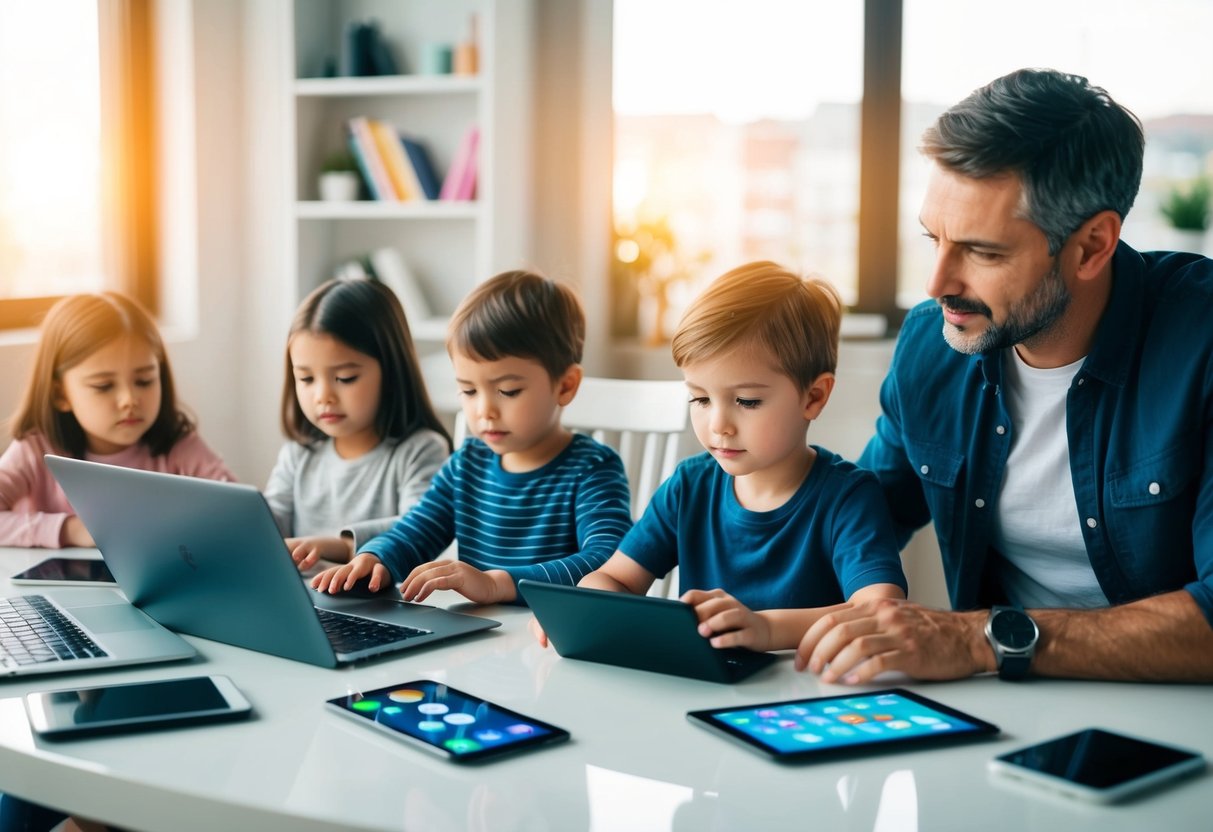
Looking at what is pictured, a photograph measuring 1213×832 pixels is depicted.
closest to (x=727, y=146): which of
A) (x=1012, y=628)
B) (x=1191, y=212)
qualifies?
(x=1191, y=212)

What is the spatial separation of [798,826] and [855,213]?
2.58 metres

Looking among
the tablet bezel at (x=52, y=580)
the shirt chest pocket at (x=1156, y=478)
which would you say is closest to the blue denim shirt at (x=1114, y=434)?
the shirt chest pocket at (x=1156, y=478)

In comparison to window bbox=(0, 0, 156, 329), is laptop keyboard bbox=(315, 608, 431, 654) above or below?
below

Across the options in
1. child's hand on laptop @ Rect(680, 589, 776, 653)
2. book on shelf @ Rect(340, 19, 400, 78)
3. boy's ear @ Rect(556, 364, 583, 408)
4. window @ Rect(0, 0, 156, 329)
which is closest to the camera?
child's hand on laptop @ Rect(680, 589, 776, 653)

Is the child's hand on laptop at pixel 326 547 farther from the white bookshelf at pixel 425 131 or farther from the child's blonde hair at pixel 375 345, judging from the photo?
the white bookshelf at pixel 425 131

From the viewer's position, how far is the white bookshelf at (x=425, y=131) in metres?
3.07

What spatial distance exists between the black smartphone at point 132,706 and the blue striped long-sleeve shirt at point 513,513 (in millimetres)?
566

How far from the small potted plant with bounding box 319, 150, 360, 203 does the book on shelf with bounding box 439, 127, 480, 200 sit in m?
0.27

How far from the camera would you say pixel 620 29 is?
338 cm

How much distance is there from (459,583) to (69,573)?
1.81 ft

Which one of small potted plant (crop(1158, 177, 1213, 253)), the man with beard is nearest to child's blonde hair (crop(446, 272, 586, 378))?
the man with beard

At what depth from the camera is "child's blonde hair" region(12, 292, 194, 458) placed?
6.75ft

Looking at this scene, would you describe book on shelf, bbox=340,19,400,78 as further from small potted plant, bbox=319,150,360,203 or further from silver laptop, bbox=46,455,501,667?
silver laptop, bbox=46,455,501,667

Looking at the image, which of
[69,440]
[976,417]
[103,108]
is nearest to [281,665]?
[976,417]
